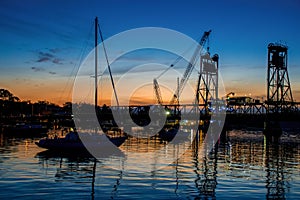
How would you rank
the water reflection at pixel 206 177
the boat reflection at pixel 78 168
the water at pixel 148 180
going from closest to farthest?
the water at pixel 148 180 → the water reflection at pixel 206 177 → the boat reflection at pixel 78 168

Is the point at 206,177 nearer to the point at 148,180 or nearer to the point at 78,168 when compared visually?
the point at 148,180

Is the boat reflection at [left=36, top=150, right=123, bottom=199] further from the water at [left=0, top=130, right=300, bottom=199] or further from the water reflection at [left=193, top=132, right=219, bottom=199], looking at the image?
the water reflection at [left=193, top=132, right=219, bottom=199]

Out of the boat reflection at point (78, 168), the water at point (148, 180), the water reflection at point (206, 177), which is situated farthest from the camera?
the boat reflection at point (78, 168)

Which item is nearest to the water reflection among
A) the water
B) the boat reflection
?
the water

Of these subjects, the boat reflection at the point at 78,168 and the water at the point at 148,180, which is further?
the boat reflection at the point at 78,168

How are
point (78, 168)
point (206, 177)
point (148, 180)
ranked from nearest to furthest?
1. point (148, 180)
2. point (206, 177)
3. point (78, 168)

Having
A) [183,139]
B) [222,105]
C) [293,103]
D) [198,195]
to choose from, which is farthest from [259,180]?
[222,105]

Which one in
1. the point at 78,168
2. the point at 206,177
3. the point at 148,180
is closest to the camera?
the point at 148,180

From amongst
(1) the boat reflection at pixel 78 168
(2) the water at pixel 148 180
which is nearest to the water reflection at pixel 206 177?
(2) the water at pixel 148 180

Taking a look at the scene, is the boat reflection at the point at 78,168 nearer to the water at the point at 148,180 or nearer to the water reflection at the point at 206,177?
the water at the point at 148,180

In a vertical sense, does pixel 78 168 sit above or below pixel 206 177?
below

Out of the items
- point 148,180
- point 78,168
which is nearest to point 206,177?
point 148,180

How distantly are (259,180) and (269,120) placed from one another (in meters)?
103

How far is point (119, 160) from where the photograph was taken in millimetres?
50812
